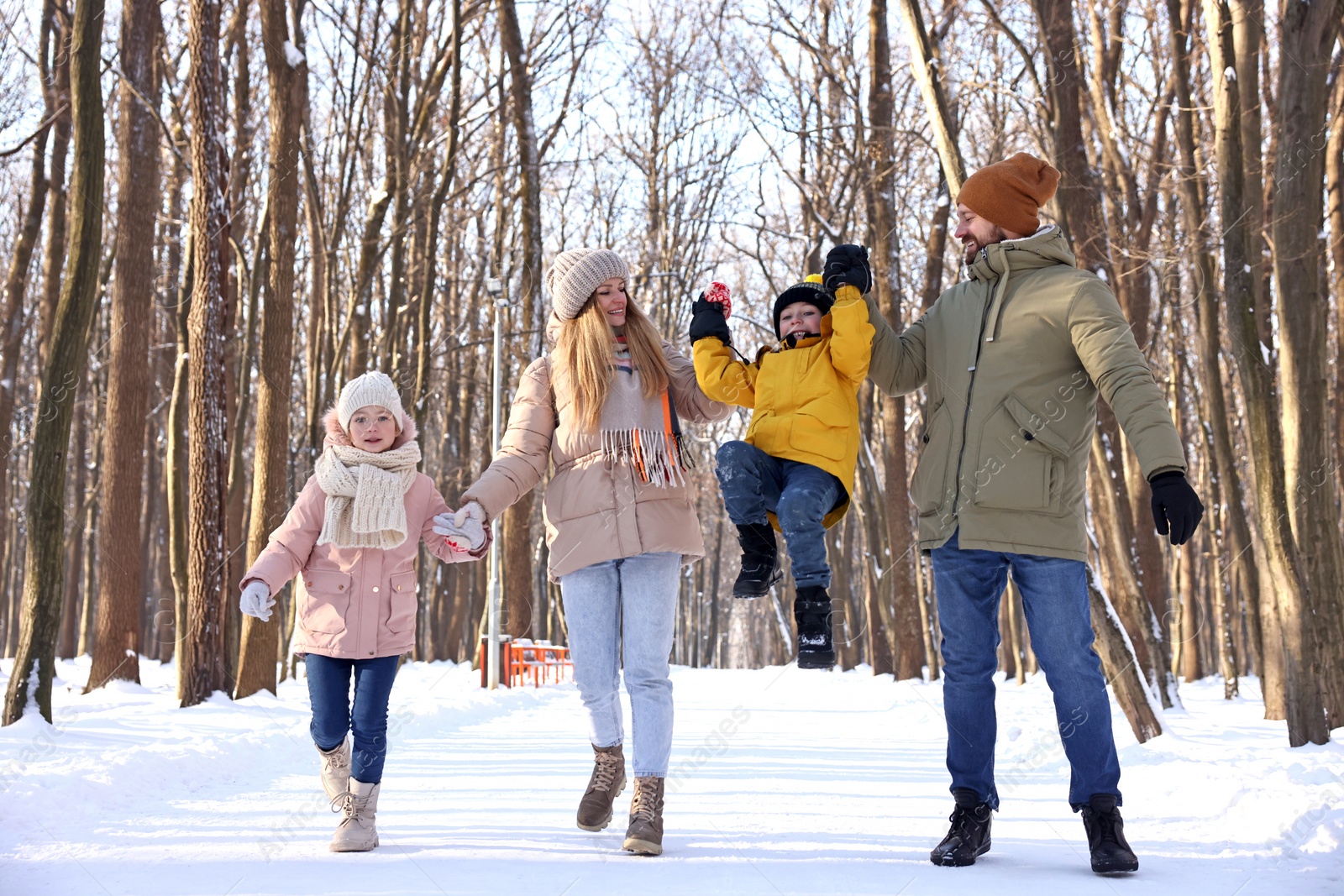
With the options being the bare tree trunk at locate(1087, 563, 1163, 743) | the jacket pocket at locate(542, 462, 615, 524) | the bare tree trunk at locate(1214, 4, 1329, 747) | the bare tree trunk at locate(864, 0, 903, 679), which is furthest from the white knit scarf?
the bare tree trunk at locate(864, 0, 903, 679)

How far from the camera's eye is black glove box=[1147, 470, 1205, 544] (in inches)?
133

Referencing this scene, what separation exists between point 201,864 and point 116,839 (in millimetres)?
752

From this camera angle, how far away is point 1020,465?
12.9ft

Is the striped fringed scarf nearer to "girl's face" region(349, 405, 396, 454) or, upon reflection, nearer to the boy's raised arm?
the boy's raised arm

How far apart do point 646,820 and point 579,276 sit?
210 centimetres

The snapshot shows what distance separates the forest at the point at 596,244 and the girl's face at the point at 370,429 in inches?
102

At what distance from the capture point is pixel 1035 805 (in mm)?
5348

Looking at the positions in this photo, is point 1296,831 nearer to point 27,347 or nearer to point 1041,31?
point 1041,31

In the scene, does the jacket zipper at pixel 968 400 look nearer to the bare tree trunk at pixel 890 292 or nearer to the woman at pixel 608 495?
the woman at pixel 608 495

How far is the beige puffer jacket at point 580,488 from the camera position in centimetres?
439

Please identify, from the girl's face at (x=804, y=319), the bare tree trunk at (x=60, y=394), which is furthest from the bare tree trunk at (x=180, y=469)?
the girl's face at (x=804, y=319)

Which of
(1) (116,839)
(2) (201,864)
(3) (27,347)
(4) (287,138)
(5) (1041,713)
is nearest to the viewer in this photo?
(2) (201,864)

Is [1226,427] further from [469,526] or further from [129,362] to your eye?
[129,362]

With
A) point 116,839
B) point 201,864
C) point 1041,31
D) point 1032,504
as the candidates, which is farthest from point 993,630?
point 1041,31
